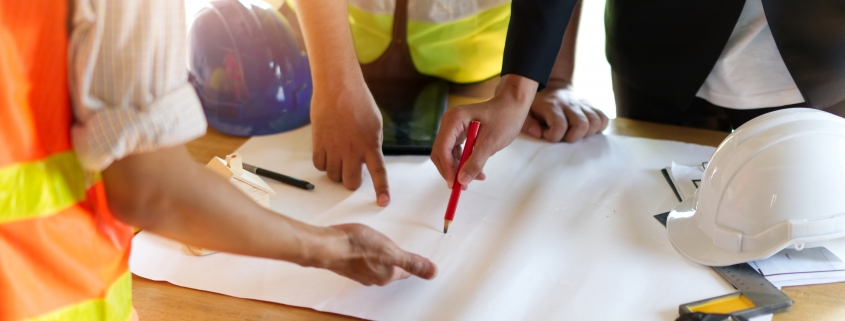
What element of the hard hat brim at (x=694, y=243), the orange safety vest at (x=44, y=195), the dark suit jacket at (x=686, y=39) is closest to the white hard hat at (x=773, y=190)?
the hard hat brim at (x=694, y=243)

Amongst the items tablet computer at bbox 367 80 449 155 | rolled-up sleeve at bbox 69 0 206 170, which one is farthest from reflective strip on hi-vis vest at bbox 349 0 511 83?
rolled-up sleeve at bbox 69 0 206 170

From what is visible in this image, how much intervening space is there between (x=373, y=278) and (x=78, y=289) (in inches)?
11.9

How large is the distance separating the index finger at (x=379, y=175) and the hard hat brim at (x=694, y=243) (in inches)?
16.6

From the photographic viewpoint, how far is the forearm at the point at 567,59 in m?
1.30

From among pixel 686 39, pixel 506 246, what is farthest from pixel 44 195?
pixel 686 39

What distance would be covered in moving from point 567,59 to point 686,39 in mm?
270

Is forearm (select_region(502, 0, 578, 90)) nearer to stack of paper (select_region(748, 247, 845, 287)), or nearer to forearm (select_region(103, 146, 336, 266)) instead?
stack of paper (select_region(748, 247, 845, 287))

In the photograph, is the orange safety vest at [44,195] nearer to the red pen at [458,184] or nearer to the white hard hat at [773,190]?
the red pen at [458,184]

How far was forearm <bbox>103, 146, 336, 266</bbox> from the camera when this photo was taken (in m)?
0.47

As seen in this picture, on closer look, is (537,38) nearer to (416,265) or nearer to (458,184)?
(458,184)

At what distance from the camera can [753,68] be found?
43.0 inches

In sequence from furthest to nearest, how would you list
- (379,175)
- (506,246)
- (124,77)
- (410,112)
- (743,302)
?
(410,112), (379,175), (506,246), (743,302), (124,77)

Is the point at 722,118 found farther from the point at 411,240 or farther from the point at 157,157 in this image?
the point at 157,157

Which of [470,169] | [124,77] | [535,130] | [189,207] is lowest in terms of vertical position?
[535,130]
